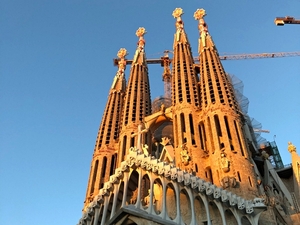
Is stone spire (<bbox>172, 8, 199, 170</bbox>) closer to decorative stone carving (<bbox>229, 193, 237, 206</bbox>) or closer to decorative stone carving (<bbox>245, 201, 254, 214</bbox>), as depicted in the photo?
decorative stone carving (<bbox>229, 193, 237, 206</bbox>)

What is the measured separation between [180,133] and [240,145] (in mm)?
4747

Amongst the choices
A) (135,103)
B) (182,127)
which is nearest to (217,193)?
(182,127)

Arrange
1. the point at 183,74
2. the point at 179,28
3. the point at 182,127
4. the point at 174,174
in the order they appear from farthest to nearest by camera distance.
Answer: the point at 179,28 → the point at 183,74 → the point at 182,127 → the point at 174,174

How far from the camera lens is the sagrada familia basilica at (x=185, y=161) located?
18.7 m

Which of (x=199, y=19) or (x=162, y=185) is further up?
(x=199, y=19)

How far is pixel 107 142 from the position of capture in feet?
105

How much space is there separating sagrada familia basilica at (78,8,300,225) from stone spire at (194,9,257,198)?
60 mm

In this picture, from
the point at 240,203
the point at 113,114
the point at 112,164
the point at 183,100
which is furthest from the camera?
the point at 113,114

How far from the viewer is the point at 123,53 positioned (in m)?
44.8

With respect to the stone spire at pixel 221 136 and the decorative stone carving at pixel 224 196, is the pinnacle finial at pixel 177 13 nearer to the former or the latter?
the stone spire at pixel 221 136

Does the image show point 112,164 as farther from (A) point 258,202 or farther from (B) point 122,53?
(B) point 122,53

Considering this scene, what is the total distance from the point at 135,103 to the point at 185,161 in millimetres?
11211

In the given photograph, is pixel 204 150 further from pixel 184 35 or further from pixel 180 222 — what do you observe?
pixel 184 35

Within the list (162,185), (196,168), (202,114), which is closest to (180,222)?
(162,185)
